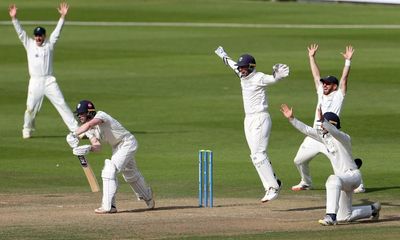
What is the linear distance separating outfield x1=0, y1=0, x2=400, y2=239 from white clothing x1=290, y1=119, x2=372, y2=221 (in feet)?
0.74

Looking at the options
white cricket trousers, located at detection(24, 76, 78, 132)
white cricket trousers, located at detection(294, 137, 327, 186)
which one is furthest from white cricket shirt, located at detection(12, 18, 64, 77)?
white cricket trousers, located at detection(294, 137, 327, 186)

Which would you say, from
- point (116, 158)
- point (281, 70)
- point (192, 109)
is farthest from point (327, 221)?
point (192, 109)

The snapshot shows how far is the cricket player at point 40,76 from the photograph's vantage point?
2572 cm

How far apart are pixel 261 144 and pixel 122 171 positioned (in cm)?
214

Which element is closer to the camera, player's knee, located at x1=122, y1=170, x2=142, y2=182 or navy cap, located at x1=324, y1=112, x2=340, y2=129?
navy cap, located at x1=324, y1=112, x2=340, y2=129

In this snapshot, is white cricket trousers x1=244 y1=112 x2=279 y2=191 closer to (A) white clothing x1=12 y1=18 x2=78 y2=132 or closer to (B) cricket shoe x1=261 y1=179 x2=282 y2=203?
(B) cricket shoe x1=261 y1=179 x2=282 y2=203

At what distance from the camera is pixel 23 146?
25141 mm

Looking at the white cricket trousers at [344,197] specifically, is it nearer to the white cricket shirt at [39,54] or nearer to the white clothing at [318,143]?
the white clothing at [318,143]

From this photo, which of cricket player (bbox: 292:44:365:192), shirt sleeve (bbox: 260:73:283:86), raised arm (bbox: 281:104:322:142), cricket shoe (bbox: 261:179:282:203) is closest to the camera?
raised arm (bbox: 281:104:322:142)

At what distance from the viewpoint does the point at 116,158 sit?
58.7 ft

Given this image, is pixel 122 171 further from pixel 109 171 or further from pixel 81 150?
pixel 81 150

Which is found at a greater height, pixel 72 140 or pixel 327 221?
pixel 72 140

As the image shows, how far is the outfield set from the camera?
17453mm

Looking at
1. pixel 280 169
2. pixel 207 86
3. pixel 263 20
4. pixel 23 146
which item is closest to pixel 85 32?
pixel 263 20
